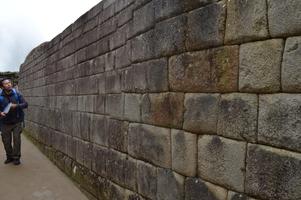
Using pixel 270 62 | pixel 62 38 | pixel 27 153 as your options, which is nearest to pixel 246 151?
pixel 270 62

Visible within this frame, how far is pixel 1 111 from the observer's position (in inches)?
368

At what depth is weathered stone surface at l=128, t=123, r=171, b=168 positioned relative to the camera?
152 inches

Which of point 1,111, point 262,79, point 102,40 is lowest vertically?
point 1,111

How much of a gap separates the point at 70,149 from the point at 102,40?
8.84ft

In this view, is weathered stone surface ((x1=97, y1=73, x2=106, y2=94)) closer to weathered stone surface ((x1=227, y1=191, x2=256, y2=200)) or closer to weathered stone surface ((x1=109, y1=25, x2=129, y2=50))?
weathered stone surface ((x1=109, y1=25, x2=129, y2=50))

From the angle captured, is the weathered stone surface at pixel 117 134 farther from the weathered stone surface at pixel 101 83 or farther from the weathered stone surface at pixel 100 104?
the weathered stone surface at pixel 101 83

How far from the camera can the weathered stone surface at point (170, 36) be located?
3.57 meters

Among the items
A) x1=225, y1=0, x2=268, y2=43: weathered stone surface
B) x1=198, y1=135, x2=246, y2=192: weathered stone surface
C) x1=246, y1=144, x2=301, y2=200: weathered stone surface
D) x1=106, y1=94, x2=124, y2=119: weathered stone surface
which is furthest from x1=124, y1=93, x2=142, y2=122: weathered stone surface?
x1=246, y1=144, x2=301, y2=200: weathered stone surface

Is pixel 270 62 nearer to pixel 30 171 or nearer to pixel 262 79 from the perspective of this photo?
pixel 262 79

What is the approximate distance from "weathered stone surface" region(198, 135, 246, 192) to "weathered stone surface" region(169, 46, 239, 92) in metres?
0.38

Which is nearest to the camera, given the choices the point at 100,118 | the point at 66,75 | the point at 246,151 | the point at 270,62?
the point at 270,62

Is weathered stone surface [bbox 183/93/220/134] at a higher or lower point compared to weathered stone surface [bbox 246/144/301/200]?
higher

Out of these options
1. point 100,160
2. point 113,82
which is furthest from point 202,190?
point 100,160

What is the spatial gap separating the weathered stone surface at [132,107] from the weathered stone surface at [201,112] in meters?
1.11
